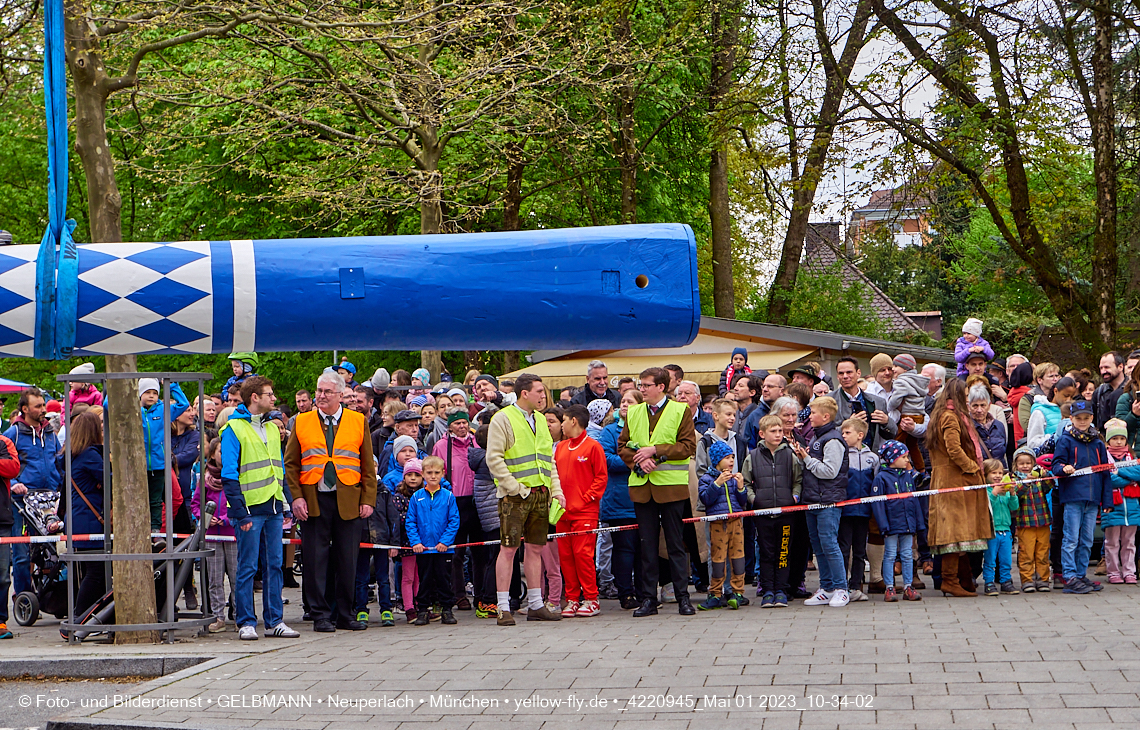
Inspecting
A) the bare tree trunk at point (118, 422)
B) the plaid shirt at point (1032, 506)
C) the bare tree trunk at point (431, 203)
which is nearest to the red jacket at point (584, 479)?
the bare tree trunk at point (118, 422)

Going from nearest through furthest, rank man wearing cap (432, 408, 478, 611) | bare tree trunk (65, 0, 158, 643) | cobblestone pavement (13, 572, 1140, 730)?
cobblestone pavement (13, 572, 1140, 730), bare tree trunk (65, 0, 158, 643), man wearing cap (432, 408, 478, 611)

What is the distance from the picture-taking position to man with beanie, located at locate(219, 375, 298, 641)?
30.6 ft

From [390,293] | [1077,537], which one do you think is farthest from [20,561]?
[1077,537]

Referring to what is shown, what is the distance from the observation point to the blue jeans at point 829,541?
10211mm

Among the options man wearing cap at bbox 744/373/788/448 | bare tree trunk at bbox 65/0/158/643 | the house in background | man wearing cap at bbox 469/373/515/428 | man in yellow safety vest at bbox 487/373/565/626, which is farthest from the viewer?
the house in background

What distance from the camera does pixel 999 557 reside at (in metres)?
10.8

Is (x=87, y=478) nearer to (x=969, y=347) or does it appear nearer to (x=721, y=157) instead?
(x=969, y=347)

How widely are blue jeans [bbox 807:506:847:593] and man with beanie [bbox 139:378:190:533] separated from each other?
5577 millimetres

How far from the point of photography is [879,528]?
10.4m

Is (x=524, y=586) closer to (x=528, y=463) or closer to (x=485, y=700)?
(x=528, y=463)

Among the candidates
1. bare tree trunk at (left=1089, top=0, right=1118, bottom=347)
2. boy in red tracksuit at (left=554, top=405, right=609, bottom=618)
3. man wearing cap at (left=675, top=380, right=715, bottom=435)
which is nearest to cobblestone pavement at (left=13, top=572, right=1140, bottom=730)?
boy in red tracksuit at (left=554, top=405, right=609, bottom=618)

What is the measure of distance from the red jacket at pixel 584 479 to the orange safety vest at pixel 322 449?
1.80 m

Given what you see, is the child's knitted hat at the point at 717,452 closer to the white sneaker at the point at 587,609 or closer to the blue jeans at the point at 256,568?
the white sneaker at the point at 587,609

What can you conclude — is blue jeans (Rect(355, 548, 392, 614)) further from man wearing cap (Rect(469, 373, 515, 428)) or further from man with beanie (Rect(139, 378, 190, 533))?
man wearing cap (Rect(469, 373, 515, 428))
